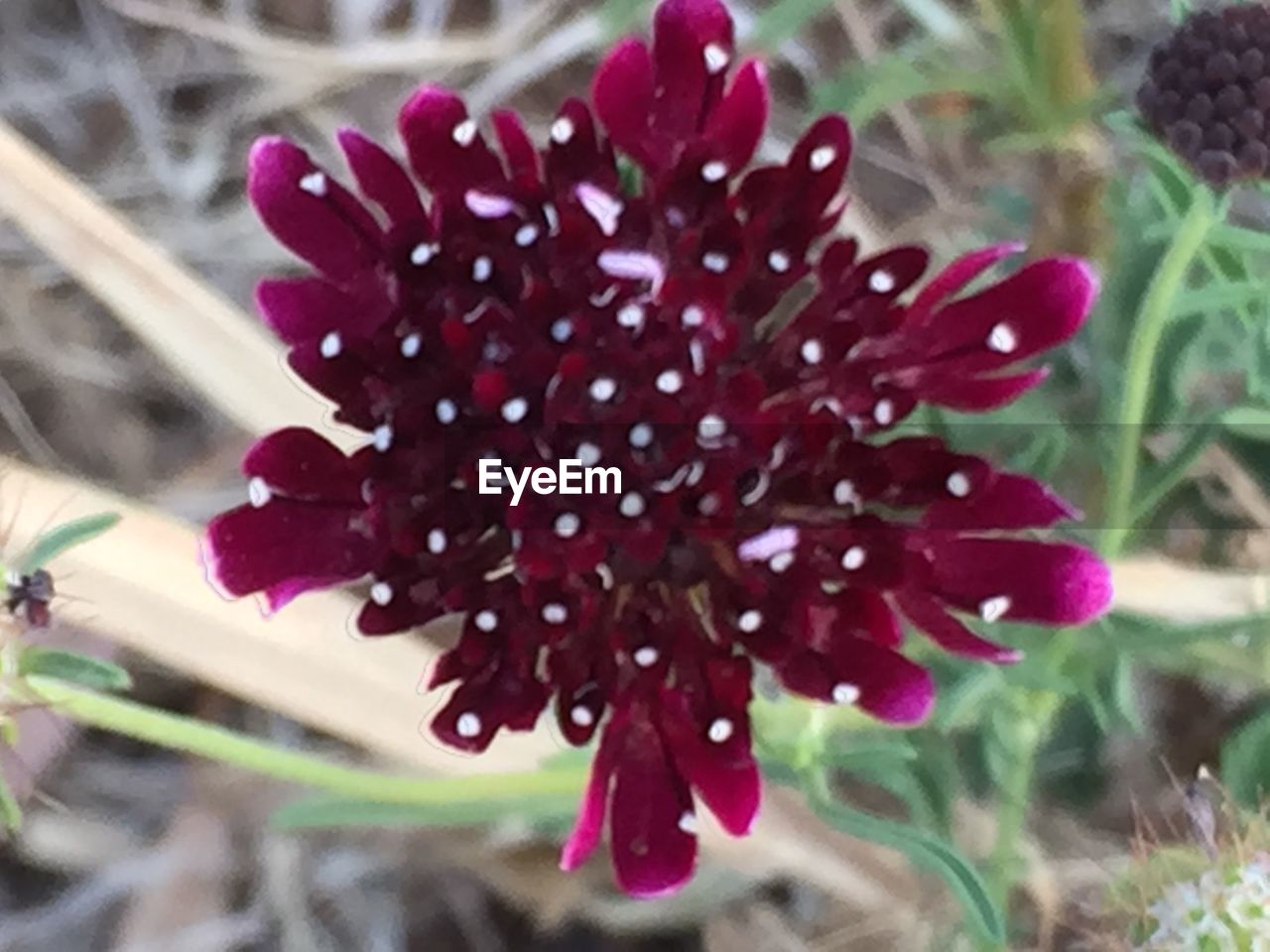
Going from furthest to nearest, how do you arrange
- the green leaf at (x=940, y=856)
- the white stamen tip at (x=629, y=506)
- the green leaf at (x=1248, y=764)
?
the green leaf at (x=1248, y=764) → the green leaf at (x=940, y=856) → the white stamen tip at (x=629, y=506)

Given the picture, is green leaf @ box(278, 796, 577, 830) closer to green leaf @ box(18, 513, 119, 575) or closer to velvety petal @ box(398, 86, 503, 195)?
green leaf @ box(18, 513, 119, 575)

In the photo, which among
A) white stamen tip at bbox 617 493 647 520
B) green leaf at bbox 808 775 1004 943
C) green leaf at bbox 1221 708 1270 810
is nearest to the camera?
white stamen tip at bbox 617 493 647 520

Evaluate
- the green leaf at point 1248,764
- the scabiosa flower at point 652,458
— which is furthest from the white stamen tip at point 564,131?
the green leaf at point 1248,764

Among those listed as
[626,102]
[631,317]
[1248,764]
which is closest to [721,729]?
[631,317]

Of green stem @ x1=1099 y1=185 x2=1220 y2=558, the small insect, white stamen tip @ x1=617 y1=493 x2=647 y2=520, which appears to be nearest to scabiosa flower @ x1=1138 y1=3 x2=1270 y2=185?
green stem @ x1=1099 y1=185 x2=1220 y2=558

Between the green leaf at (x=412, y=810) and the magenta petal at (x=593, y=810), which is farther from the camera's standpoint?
the green leaf at (x=412, y=810)

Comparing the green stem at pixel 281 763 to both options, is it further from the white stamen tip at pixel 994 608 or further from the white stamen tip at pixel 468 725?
the white stamen tip at pixel 994 608

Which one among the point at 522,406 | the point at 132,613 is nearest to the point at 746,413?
the point at 522,406

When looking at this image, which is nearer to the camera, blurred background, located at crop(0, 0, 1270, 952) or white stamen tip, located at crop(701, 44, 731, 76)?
white stamen tip, located at crop(701, 44, 731, 76)
